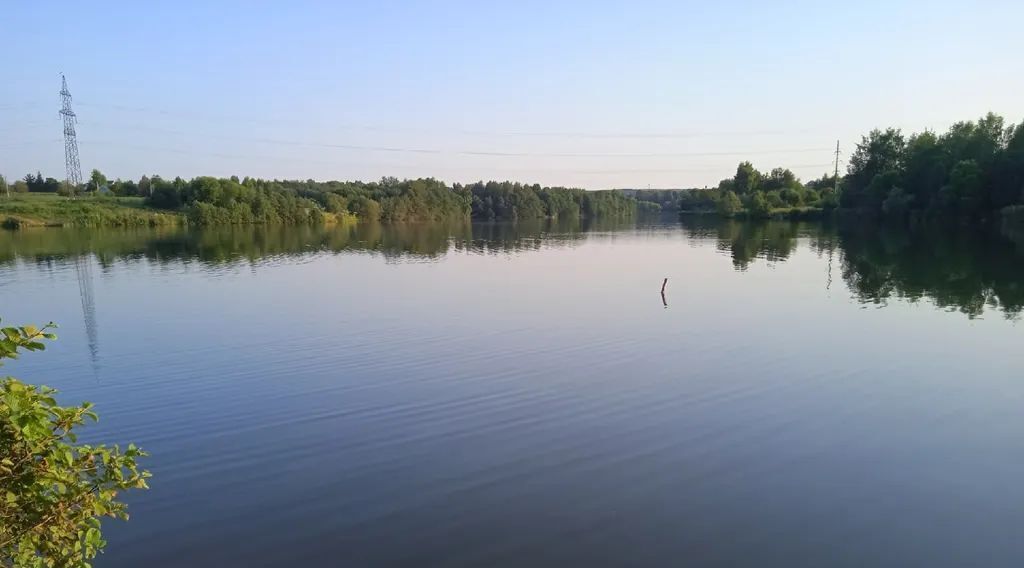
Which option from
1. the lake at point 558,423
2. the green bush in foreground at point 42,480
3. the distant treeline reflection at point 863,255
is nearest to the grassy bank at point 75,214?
the distant treeline reflection at point 863,255

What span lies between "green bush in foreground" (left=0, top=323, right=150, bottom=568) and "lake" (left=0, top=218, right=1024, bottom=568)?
3685 mm

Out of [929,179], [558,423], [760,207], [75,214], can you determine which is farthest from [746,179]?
[558,423]

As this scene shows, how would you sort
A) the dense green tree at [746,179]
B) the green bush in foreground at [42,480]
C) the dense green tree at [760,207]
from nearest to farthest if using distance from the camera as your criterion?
the green bush in foreground at [42,480] → the dense green tree at [760,207] → the dense green tree at [746,179]

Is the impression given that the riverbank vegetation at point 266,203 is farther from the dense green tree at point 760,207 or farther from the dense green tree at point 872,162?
the dense green tree at point 872,162

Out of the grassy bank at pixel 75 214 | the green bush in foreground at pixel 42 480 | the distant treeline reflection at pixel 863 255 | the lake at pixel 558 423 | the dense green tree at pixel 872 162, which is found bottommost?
the lake at pixel 558 423

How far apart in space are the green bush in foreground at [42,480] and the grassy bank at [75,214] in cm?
9779

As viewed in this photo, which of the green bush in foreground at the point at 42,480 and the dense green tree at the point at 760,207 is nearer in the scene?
the green bush in foreground at the point at 42,480

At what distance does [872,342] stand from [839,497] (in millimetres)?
10225

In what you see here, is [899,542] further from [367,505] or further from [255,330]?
[255,330]

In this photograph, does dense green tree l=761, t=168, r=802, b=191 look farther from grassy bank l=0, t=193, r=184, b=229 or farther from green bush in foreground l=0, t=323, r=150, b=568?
green bush in foreground l=0, t=323, r=150, b=568

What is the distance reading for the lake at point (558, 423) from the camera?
7219 millimetres

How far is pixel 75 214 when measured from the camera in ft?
287

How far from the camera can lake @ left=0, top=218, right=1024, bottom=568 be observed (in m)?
7.22

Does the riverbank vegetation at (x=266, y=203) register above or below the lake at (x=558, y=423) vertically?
above
